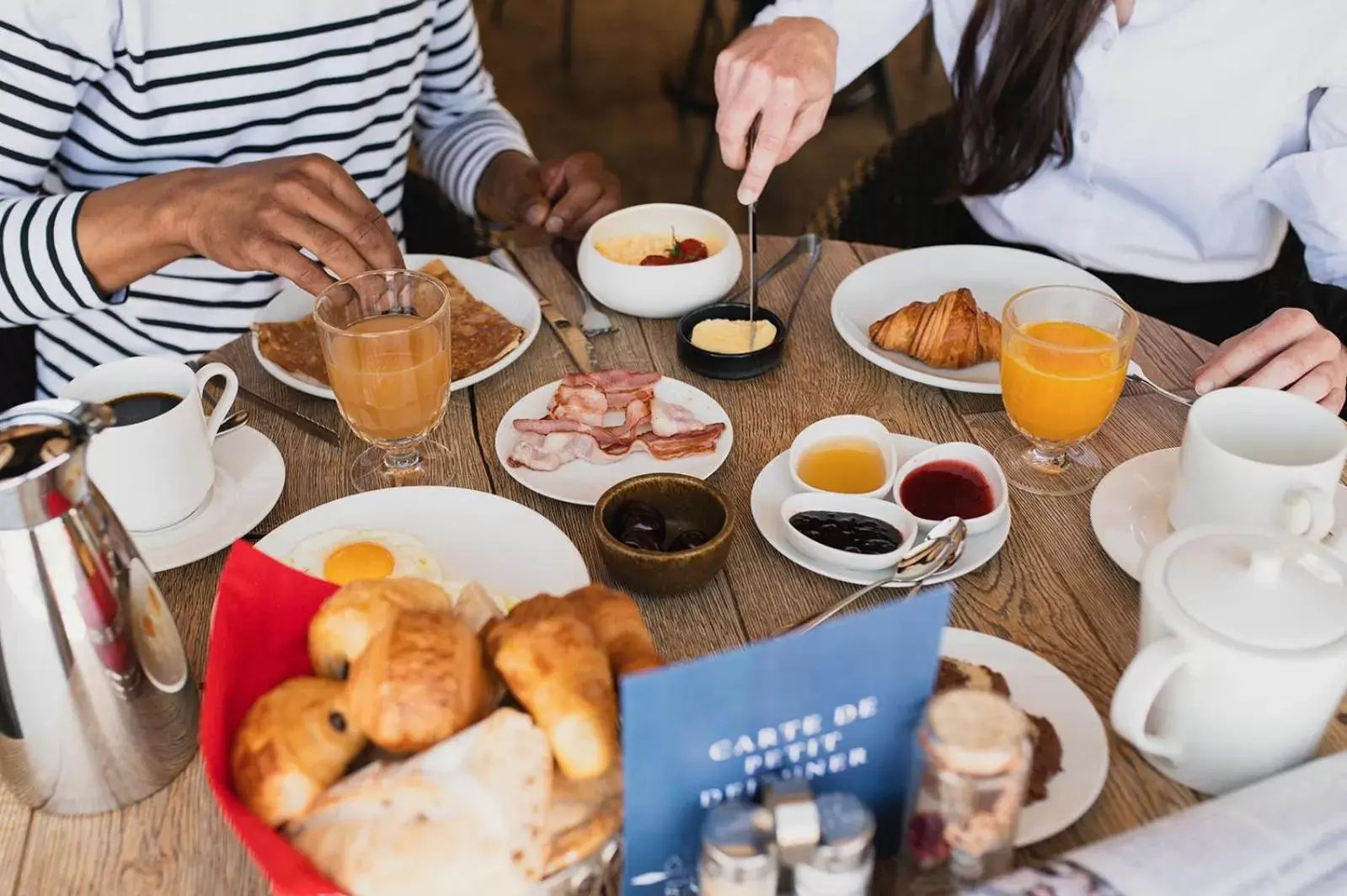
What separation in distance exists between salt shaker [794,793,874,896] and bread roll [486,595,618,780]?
138mm

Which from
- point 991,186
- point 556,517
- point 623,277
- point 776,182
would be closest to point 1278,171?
point 991,186

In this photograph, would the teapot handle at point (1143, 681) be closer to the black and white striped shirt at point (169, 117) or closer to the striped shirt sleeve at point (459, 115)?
the black and white striped shirt at point (169, 117)

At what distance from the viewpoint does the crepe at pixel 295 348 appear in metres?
1.40

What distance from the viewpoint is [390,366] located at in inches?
46.0

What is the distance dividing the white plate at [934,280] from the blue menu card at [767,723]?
767 mm

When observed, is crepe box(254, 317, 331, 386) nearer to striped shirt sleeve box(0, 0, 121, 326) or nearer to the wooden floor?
Answer: striped shirt sleeve box(0, 0, 121, 326)

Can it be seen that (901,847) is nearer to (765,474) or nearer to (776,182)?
(765,474)

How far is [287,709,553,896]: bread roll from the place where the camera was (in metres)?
0.67

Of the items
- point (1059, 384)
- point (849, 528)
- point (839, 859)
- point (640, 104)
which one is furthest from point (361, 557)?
point (640, 104)

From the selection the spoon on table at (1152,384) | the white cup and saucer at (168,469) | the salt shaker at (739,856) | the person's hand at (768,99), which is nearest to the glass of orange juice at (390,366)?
the white cup and saucer at (168,469)

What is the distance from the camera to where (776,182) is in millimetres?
4051

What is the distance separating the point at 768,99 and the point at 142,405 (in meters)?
0.82

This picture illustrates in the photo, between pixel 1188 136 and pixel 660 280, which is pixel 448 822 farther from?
pixel 1188 136

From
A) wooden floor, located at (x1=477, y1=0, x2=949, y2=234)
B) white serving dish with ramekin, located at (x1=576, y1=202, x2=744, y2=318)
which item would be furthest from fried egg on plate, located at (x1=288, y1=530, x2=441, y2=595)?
wooden floor, located at (x1=477, y1=0, x2=949, y2=234)
